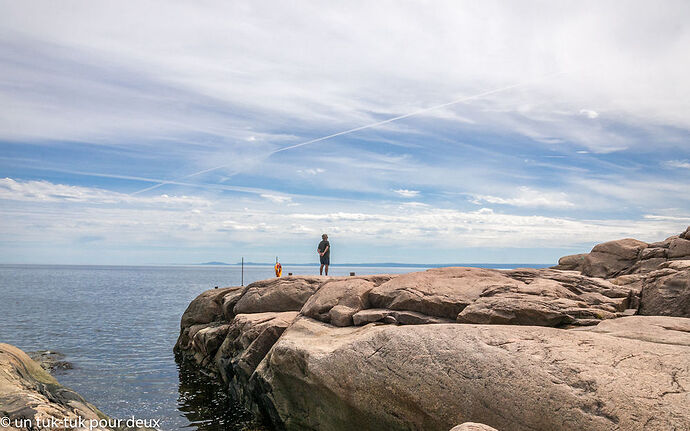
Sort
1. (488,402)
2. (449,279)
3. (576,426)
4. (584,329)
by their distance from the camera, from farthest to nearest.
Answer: (449,279), (584,329), (488,402), (576,426)

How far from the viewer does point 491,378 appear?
908cm

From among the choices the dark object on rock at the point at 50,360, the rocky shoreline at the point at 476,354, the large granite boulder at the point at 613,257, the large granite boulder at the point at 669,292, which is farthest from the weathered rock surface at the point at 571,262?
the dark object on rock at the point at 50,360

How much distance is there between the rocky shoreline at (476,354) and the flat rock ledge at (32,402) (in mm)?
4680

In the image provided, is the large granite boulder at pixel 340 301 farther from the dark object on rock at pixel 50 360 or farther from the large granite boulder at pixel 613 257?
the dark object on rock at pixel 50 360

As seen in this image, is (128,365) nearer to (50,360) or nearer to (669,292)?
(50,360)

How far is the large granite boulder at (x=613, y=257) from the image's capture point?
20.2 m

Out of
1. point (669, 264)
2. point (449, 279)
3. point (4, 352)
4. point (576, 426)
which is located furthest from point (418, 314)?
point (4, 352)

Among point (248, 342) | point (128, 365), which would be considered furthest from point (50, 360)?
point (248, 342)

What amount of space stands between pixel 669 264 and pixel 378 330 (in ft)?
30.1

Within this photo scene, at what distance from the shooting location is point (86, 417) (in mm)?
Result: 10070

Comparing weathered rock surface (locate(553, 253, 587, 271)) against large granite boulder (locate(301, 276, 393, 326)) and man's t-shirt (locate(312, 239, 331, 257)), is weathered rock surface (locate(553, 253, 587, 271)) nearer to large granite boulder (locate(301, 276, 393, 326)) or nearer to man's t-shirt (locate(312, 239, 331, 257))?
man's t-shirt (locate(312, 239, 331, 257))

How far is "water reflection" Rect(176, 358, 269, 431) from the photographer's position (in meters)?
14.9

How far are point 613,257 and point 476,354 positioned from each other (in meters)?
14.4

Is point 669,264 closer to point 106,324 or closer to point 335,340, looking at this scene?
point 335,340
